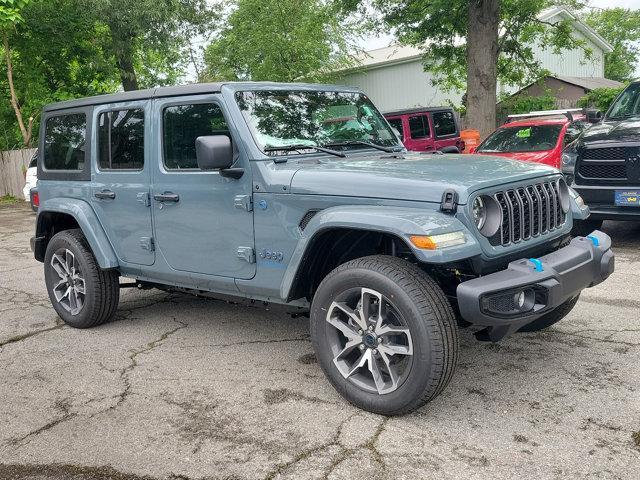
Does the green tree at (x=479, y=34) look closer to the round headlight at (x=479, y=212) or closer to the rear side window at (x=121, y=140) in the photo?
the rear side window at (x=121, y=140)

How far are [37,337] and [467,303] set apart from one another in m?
3.77

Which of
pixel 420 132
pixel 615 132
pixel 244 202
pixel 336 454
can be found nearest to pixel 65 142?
pixel 244 202

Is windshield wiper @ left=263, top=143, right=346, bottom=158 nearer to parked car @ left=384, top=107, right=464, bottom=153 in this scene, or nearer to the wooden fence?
parked car @ left=384, top=107, right=464, bottom=153

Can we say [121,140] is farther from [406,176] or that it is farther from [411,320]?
[411,320]

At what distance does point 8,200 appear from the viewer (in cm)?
1953

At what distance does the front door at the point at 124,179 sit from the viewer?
15.6ft

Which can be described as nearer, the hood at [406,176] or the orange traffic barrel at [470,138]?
the hood at [406,176]

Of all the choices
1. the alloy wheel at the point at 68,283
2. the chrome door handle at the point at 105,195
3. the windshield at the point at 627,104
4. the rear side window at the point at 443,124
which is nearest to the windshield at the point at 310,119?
the chrome door handle at the point at 105,195

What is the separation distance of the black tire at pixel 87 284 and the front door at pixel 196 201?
2.94ft

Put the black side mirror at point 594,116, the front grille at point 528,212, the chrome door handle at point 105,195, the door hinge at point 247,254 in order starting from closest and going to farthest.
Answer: the front grille at point 528,212, the door hinge at point 247,254, the chrome door handle at point 105,195, the black side mirror at point 594,116

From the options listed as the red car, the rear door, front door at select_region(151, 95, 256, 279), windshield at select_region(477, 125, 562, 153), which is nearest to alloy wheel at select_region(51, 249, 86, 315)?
front door at select_region(151, 95, 256, 279)

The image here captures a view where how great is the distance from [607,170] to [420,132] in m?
9.16

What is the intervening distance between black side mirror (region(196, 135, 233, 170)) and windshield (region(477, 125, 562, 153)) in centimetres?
848

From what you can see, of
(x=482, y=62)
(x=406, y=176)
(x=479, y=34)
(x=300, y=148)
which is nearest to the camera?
(x=406, y=176)
